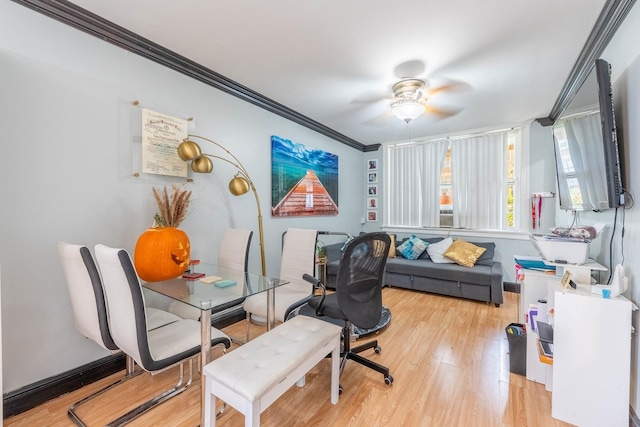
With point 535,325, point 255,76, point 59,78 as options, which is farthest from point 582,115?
point 59,78

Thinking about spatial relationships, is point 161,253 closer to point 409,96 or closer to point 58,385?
point 58,385

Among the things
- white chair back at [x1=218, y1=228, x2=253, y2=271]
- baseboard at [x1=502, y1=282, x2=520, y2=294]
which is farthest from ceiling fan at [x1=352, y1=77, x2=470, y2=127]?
baseboard at [x1=502, y1=282, x2=520, y2=294]

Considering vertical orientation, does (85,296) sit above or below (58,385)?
above

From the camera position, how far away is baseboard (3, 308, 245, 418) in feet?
5.13

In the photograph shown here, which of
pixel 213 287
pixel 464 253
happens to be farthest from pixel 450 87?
pixel 213 287

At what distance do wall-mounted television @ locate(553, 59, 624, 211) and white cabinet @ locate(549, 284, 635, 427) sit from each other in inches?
23.4

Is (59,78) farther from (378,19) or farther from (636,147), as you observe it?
(636,147)

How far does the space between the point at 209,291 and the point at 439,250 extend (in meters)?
3.55

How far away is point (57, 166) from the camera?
1712mm

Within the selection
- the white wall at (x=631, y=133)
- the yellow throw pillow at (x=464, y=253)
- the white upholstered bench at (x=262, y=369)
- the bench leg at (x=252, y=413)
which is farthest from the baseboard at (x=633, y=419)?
the yellow throw pillow at (x=464, y=253)

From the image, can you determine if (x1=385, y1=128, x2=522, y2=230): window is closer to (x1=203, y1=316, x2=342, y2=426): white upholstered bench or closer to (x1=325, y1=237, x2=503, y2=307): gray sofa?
(x1=325, y1=237, x2=503, y2=307): gray sofa

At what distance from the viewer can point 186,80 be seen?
2391 mm

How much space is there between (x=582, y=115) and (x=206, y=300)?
271 centimetres

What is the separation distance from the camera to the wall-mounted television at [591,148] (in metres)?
1.54
